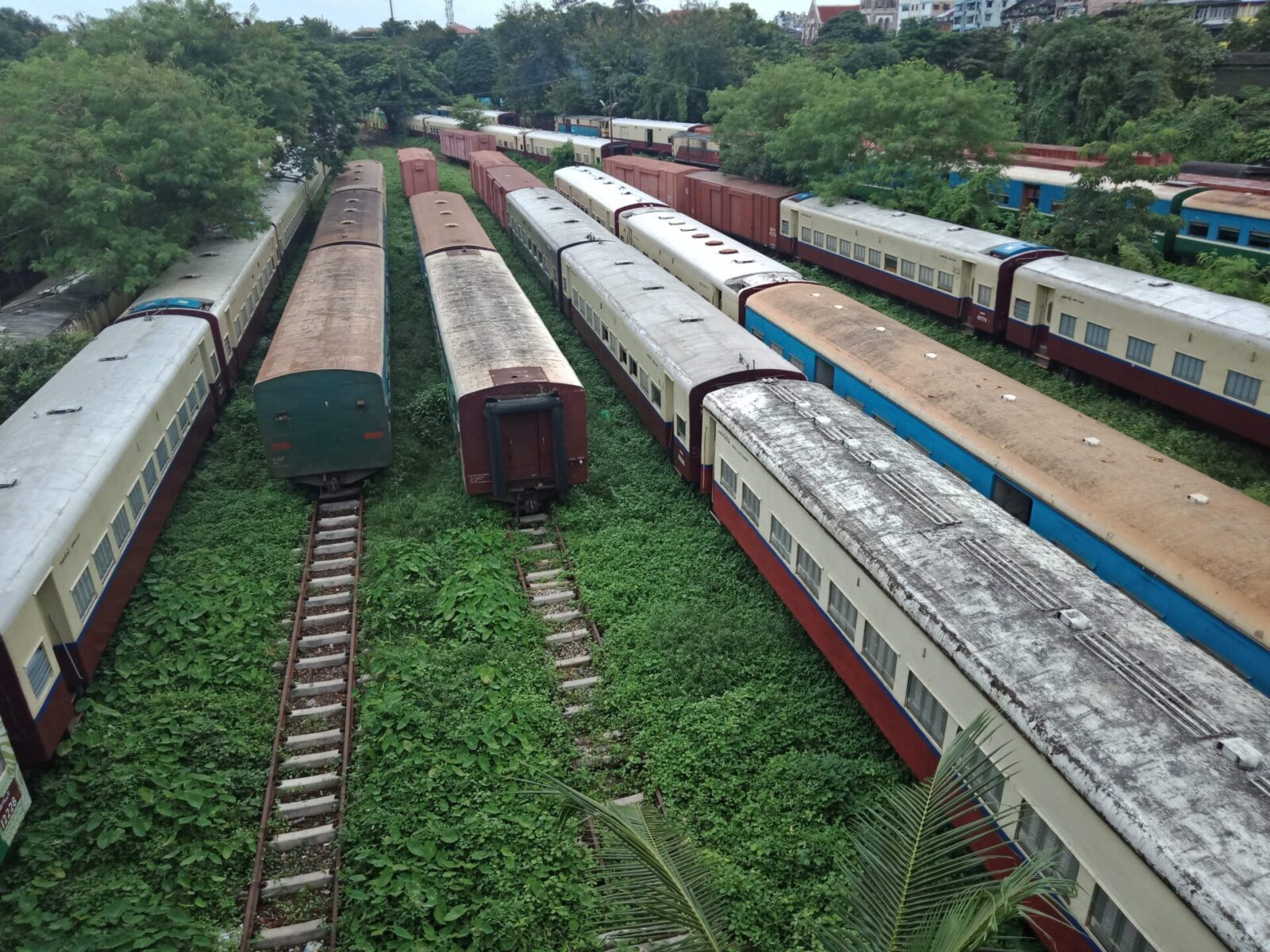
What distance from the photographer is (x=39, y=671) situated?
35.6 ft

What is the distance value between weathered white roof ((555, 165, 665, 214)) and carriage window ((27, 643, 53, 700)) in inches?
1086

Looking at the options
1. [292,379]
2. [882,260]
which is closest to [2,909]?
[292,379]

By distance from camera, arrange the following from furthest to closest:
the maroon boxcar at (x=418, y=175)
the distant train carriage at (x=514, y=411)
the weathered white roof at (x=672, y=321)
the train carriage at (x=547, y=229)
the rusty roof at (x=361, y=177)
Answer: the maroon boxcar at (x=418, y=175) < the rusty roof at (x=361, y=177) < the train carriage at (x=547, y=229) < the weathered white roof at (x=672, y=321) < the distant train carriage at (x=514, y=411)

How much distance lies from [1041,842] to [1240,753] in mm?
1833

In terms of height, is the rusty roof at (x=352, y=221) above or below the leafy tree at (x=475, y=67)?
below

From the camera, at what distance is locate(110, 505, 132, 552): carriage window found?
13734mm

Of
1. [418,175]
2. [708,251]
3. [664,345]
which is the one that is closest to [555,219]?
[708,251]

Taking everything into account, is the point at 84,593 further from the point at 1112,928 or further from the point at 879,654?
the point at 1112,928

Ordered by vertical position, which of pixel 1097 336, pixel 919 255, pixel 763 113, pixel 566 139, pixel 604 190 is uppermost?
pixel 763 113

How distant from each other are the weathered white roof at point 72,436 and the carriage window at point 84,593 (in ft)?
1.82

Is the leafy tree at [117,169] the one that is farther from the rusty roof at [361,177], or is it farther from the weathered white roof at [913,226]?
the weathered white roof at [913,226]

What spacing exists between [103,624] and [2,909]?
177 inches

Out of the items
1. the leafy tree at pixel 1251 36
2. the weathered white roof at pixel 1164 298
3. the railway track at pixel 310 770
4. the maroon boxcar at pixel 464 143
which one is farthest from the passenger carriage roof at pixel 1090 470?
the maroon boxcar at pixel 464 143

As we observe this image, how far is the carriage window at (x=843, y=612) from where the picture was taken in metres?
11.2
